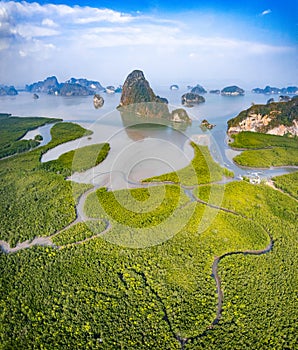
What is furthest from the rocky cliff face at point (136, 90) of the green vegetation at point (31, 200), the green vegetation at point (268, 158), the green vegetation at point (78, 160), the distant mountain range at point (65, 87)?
the distant mountain range at point (65, 87)

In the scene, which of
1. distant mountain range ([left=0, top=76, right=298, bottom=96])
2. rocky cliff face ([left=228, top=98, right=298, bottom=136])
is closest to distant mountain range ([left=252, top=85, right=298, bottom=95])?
distant mountain range ([left=0, top=76, right=298, bottom=96])

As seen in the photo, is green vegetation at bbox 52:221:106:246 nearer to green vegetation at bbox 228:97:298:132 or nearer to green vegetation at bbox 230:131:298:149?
green vegetation at bbox 230:131:298:149

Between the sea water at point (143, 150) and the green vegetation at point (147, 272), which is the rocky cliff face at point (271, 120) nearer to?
the sea water at point (143, 150)

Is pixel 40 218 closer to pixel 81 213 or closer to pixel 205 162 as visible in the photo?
pixel 81 213

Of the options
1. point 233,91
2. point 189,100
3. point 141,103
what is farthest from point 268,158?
point 233,91

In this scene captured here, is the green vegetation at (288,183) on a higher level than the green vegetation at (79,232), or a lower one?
lower
